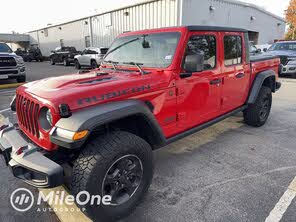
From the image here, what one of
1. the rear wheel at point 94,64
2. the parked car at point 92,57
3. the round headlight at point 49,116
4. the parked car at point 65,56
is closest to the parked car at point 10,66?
the parked car at point 92,57

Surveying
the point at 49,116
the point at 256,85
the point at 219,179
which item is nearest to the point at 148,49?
the point at 49,116

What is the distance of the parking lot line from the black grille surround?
10091mm

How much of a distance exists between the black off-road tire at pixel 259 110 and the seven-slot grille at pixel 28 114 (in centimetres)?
384

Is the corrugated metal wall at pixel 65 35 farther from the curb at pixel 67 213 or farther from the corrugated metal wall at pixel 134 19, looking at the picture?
the curb at pixel 67 213

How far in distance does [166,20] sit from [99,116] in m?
13.7

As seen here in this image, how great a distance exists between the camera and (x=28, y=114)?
2398 millimetres

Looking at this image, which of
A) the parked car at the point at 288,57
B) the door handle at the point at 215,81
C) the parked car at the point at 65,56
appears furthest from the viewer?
the parked car at the point at 65,56

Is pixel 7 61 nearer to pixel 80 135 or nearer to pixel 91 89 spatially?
pixel 91 89

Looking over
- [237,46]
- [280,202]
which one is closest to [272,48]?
[237,46]

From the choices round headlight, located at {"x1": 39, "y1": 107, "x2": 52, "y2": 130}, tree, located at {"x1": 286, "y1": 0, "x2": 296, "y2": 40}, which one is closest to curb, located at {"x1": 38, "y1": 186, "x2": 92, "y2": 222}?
round headlight, located at {"x1": 39, "y1": 107, "x2": 52, "y2": 130}

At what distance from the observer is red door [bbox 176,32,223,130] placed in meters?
2.94

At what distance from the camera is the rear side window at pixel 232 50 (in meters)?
3.63

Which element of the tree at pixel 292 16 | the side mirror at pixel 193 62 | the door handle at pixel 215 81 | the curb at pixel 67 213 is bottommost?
the curb at pixel 67 213

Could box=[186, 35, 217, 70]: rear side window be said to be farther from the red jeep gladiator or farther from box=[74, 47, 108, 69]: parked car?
box=[74, 47, 108, 69]: parked car
